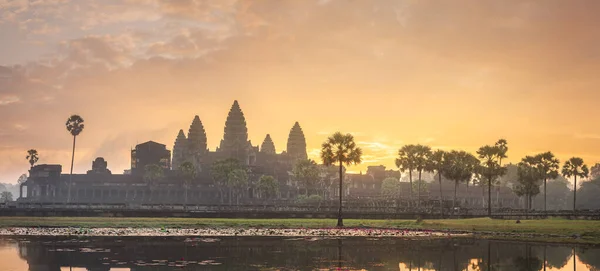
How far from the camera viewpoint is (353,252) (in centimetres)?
3975

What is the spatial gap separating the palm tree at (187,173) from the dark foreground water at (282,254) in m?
124

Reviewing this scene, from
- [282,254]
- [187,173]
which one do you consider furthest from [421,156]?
[282,254]

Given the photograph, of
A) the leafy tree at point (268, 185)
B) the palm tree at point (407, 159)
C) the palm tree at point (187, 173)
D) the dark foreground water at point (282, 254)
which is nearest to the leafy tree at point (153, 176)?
the palm tree at point (187, 173)

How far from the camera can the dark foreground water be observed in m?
32.8

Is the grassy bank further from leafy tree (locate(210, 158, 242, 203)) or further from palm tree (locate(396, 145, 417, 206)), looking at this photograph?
leafy tree (locate(210, 158, 242, 203))

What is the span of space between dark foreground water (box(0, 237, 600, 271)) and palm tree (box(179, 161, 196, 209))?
124 m

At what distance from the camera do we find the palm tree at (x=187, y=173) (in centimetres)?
17388

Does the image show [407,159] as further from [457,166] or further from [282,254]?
[282,254]

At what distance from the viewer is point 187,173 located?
174625mm

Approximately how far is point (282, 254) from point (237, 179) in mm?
127545

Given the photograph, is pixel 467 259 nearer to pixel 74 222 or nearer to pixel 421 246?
pixel 421 246

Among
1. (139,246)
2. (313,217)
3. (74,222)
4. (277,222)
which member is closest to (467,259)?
(139,246)

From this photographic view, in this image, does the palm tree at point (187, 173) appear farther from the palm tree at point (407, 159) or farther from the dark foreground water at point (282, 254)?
the dark foreground water at point (282, 254)

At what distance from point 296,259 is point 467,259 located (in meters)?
9.49
